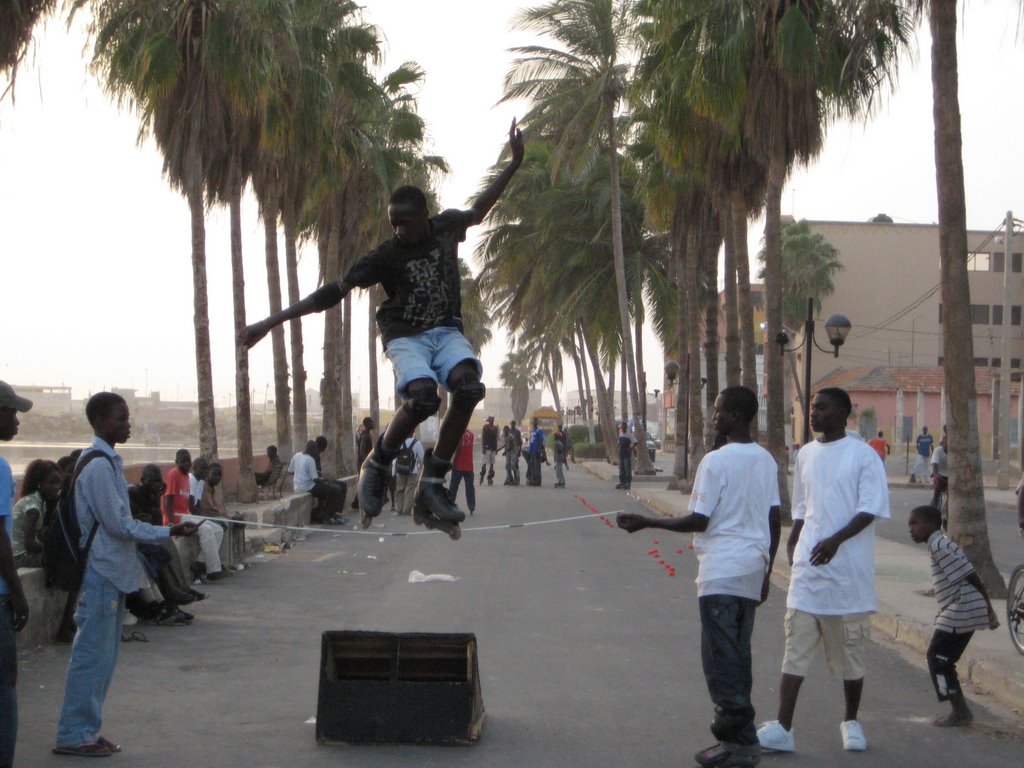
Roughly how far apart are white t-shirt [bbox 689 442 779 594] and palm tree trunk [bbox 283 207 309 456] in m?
22.5

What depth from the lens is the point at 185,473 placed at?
1391 cm

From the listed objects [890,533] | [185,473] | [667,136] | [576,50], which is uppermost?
[576,50]

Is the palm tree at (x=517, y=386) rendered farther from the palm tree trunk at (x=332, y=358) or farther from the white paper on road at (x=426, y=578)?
the white paper on road at (x=426, y=578)

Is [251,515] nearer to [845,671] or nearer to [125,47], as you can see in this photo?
[125,47]

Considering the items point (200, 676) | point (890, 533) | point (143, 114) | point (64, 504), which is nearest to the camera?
point (64, 504)

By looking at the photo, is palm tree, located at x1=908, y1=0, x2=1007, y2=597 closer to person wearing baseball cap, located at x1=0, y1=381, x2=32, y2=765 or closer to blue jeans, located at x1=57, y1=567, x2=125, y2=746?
blue jeans, located at x1=57, y1=567, x2=125, y2=746

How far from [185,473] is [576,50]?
23657mm

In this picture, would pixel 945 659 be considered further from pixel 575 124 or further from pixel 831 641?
pixel 575 124

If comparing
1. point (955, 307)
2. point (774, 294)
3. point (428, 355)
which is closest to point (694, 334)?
point (774, 294)

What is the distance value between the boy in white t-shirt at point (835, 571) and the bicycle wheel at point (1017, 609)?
2.77 m

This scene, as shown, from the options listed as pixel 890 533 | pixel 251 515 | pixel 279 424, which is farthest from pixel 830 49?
pixel 279 424

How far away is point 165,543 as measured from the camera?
1134 centimetres

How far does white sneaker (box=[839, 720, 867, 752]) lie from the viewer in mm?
6672

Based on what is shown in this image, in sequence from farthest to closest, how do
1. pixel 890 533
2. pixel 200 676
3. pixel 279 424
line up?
pixel 279 424 → pixel 890 533 → pixel 200 676
